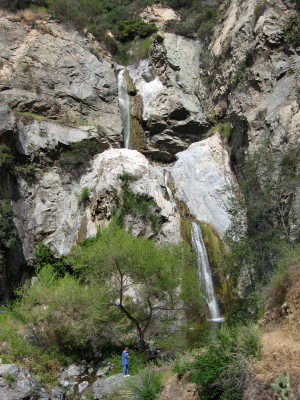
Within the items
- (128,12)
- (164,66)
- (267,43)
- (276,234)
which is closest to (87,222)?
(276,234)

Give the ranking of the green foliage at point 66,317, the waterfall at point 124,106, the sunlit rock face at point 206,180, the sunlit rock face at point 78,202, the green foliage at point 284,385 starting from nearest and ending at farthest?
the green foliage at point 284,385 → the green foliage at point 66,317 → the sunlit rock face at point 78,202 → the sunlit rock face at point 206,180 → the waterfall at point 124,106

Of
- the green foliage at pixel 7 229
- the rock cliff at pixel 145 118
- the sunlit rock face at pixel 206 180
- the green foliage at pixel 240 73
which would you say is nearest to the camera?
the green foliage at pixel 7 229

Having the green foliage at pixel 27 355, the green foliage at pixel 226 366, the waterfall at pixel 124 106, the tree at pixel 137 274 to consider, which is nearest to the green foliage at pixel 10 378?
the green foliage at pixel 27 355

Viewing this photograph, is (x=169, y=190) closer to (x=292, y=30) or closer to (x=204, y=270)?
(x=204, y=270)

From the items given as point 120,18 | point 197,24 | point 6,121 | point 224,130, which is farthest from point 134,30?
point 6,121

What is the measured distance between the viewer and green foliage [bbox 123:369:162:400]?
909cm

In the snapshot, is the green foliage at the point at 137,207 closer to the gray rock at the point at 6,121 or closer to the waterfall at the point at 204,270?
the waterfall at the point at 204,270

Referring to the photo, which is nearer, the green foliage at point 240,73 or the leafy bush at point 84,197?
the leafy bush at point 84,197

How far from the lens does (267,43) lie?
23469mm

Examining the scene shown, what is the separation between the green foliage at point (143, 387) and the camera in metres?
9.09

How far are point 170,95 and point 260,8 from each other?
8601mm

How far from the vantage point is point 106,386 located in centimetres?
1118

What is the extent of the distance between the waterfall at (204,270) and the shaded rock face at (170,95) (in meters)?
9.24

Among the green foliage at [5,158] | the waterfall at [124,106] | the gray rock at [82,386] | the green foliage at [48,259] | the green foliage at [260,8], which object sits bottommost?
the gray rock at [82,386]
